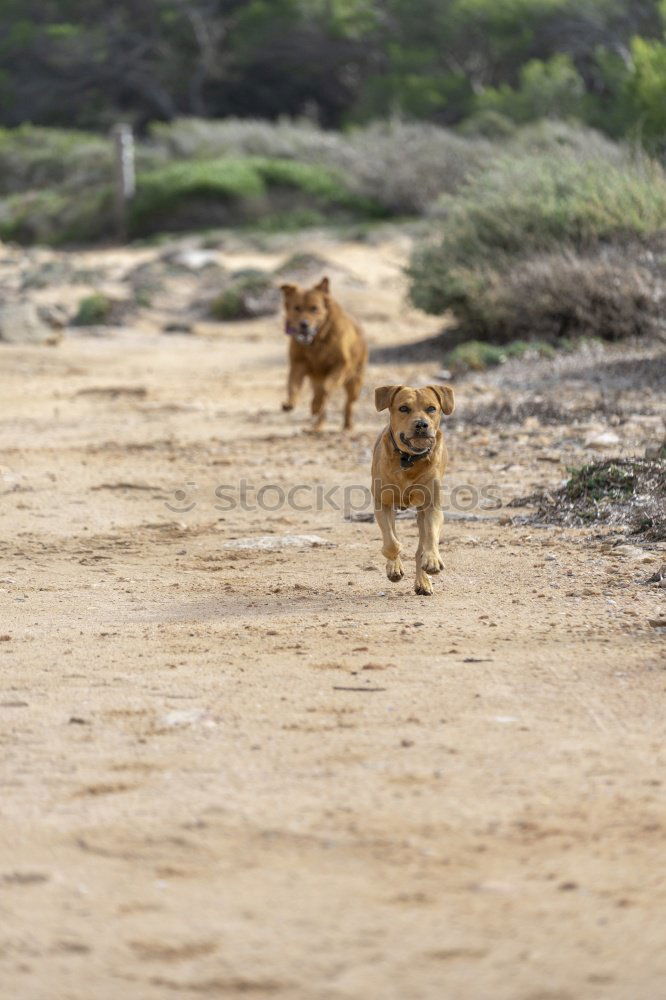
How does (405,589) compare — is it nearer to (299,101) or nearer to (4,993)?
(4,993)

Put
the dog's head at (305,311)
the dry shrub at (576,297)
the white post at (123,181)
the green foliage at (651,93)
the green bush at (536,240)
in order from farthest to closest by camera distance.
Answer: the white post at (123,181) → the green foliage at (651,93) → the green bush at (536,240) → the dry shrub at (576,297) → the dog's head at (305,311)

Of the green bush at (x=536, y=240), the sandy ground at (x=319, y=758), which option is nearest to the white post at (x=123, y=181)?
the green bush at (x=536, y=240)

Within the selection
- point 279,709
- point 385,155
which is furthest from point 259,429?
point 385,155

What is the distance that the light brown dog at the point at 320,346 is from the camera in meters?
11.3

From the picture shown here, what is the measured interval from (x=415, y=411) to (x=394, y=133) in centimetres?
2502

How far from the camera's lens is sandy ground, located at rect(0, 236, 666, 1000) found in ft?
11.2

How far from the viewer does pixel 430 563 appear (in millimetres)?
6750

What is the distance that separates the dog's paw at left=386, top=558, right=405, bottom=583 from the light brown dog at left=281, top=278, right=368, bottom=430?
15.2 feet

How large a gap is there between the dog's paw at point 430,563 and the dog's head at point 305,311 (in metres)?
4.69

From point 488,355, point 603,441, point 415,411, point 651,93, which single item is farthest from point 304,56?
point 415,411

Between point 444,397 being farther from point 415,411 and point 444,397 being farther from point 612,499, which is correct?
point 612,499

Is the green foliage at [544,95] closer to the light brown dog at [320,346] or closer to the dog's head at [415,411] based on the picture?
the light brown dog at [320,346]

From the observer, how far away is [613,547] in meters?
7.52

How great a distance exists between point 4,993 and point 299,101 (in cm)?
4246
